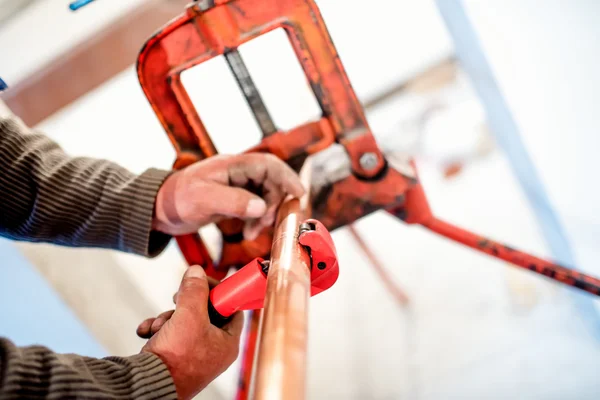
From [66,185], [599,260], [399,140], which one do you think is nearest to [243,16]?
[66,185]

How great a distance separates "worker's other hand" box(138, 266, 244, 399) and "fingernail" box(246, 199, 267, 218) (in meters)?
0.12

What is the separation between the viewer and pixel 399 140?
1.56 meters

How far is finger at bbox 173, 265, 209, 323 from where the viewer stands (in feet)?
1.44

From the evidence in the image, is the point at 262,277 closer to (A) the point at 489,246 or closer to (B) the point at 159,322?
(B) the point at 159,322

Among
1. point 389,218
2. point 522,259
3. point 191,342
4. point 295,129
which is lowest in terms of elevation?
point 389,218

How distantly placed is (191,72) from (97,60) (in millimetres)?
345

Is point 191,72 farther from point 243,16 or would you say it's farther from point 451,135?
Answer: point 451,135

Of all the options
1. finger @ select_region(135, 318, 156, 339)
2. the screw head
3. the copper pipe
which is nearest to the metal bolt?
the screw head

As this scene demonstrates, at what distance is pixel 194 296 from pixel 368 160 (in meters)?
0.30

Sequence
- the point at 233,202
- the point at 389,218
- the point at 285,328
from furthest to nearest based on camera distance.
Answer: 1. the point at 389,218
2. the point at 233,202
3. the point at 285,328

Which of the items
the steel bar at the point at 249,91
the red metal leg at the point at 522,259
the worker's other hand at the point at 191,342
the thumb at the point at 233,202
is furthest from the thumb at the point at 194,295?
the red metal leg at the point at 522,259

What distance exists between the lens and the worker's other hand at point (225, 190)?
0.56 m

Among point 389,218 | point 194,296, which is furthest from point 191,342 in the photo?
point 389,218

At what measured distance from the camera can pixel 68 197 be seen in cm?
59
